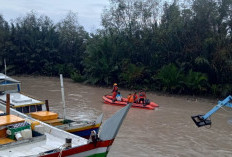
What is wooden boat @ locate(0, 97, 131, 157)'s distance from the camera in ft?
20.9

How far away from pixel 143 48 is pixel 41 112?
1654 cm

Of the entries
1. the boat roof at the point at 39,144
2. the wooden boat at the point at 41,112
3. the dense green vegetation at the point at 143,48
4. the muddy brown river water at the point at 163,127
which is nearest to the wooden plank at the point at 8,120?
the boat roof at the point at 39,144

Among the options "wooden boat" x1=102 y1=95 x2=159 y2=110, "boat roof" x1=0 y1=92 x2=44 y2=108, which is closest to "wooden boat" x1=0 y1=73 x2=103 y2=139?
"boat roof" x1=0 y1=92 x2=44 y2=108

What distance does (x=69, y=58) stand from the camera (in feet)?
108

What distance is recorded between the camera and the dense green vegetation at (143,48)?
68.5ft

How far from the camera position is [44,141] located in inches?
281

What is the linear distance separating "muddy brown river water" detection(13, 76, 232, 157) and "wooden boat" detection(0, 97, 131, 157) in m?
2.29

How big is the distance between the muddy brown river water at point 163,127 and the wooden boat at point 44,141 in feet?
7.53

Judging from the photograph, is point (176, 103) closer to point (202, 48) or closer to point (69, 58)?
point (202, 48)

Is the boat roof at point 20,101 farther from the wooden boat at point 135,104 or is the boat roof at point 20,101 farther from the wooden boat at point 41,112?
the wooden boat at point 135,104

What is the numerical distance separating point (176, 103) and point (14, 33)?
2243 cm

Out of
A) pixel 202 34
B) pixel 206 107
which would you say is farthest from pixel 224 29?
pixel 206 107

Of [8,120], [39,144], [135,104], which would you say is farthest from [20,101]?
[135,104]

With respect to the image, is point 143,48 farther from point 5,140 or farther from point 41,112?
point 5,140
